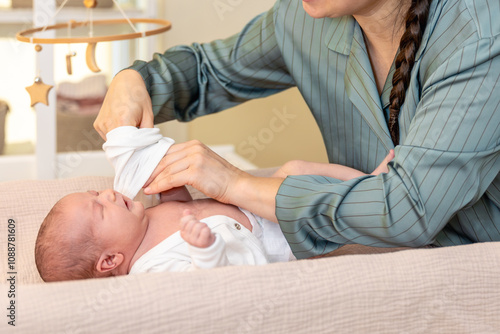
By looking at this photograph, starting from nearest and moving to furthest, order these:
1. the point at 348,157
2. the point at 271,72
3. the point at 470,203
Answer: the point at 470,203 < the point at 348,157 < the point at 271,72

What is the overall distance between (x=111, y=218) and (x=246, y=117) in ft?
5.92

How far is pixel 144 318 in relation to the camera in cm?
85

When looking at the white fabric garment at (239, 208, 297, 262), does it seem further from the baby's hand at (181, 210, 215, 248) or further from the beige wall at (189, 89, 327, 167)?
the beige wall at (189, 89, 327, 167)

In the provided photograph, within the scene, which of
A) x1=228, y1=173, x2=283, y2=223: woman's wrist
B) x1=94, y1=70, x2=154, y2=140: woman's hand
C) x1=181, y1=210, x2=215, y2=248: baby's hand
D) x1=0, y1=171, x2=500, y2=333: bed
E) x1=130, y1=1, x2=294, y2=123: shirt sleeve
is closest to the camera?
x1=0, y1=171, x2=500, y2=333: bed

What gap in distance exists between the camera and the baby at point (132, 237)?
1161 mm

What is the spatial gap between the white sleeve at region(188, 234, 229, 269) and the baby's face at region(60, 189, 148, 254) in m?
0.21

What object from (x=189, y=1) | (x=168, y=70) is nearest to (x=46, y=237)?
(x=168, y=70)

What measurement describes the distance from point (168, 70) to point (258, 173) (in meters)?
0.37

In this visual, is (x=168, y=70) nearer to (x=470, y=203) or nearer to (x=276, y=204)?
(x=276, y=204)

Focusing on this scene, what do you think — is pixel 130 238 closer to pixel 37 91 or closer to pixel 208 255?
pixel 208 255

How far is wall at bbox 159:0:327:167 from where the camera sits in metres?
2.73

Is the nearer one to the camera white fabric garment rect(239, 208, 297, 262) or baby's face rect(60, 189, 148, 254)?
baby's face rect(60, 189, 148, 254)

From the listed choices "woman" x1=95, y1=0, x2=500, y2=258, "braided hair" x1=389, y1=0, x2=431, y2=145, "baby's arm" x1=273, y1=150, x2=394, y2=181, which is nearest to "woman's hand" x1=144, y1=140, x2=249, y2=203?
"woman" x1=95, y1=0, x2=500, y2=258

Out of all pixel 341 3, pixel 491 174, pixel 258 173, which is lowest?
pixel 258 173
